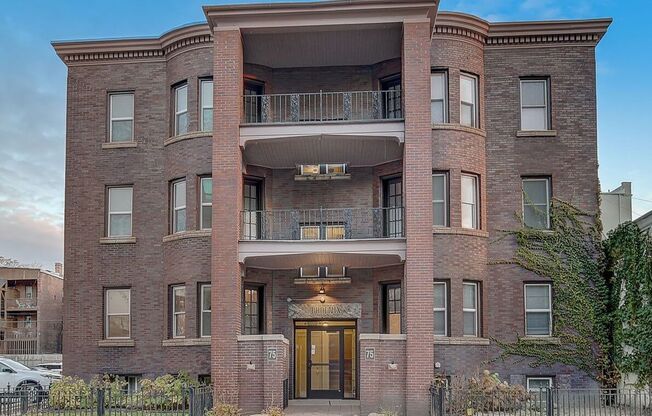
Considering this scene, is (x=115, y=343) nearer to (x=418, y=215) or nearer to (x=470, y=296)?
(x=418, y=215)

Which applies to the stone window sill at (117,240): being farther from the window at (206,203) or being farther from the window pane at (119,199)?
the window at (206,203)

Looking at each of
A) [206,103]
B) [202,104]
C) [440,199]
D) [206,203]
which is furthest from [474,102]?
[206,203]

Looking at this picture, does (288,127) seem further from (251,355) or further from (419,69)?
(251,355)

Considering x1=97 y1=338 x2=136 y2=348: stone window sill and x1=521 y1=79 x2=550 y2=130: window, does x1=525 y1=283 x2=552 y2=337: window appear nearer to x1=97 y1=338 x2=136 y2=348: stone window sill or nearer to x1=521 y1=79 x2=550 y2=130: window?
x1=521 y1=79 x2=550 y2=130: window

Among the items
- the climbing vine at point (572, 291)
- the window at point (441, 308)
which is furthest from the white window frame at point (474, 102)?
the window at point (441, 308)

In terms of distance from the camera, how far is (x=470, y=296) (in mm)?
24109

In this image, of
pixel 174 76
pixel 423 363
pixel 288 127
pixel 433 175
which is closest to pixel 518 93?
pixel 433 175

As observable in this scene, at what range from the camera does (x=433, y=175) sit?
24016 mm

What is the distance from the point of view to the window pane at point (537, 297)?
2448 centimetres

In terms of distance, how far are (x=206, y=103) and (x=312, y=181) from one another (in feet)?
13.8

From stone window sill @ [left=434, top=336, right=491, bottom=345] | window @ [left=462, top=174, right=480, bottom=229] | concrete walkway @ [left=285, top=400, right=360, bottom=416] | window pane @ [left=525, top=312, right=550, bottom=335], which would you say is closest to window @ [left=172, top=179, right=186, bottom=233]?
concrete walkway @ [left=285, top=400, right=360, bottom=416]

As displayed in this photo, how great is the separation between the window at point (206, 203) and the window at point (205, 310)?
75.8 inches

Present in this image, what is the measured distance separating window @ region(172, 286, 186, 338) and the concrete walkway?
13.8 feet

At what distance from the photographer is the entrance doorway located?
2448cm
